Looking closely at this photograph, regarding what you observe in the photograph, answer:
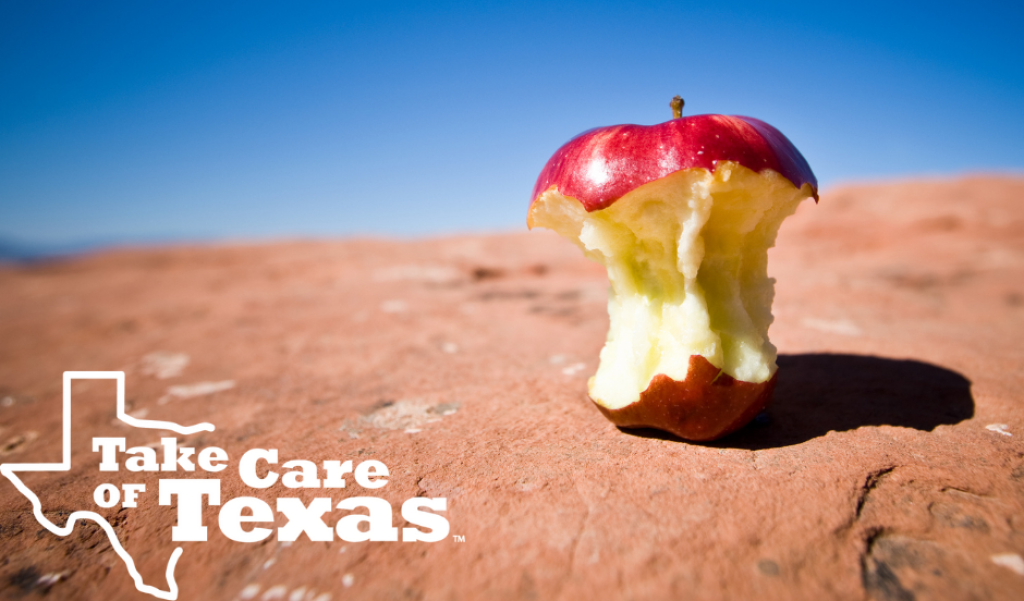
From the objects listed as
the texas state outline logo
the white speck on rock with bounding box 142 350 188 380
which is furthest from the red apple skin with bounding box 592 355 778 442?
the white speck on rock with bounding box 142 350 188 380

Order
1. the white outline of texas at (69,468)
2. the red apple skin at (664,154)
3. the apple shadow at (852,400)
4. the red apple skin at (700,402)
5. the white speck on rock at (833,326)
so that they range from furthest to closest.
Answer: the white speck on rock at (833,326), the apple shadow at (852,400), the red apple skin at (700,402), the red apple skin at (664,154), the white outline of texas at (69,468)

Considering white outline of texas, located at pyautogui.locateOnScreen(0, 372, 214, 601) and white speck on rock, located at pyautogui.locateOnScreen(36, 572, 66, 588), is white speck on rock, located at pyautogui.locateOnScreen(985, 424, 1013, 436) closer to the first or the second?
white outline of texas, located at pyautogui.locateOnScreen(0, 372, 214, 601)

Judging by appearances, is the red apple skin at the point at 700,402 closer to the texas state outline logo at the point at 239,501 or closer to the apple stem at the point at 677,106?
the texas state outline logo at the point at 239,501

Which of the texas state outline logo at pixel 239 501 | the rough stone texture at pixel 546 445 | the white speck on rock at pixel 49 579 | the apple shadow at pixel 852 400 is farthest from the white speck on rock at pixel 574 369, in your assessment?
the white speck on rock at pixel 49 579

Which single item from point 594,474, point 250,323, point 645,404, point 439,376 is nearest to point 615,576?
point 594,474

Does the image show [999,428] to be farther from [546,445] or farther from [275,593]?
[275,593]

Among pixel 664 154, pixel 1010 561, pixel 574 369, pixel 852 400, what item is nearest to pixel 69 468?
pixel 574 369
